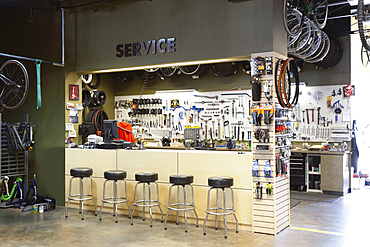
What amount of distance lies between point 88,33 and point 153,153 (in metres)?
2.62

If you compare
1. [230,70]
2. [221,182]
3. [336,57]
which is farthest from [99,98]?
[336,57]

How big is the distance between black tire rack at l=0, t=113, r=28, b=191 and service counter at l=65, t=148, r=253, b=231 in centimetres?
90

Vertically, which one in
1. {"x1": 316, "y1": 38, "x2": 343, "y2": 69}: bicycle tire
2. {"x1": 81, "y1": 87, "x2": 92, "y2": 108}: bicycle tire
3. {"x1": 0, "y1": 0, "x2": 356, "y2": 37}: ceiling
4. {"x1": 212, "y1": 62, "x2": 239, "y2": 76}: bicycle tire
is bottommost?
{"x1": 81, "y1": 87, "x2": 92, "y2": 108}: bicycle tire

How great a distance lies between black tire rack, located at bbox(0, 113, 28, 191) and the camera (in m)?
6.72

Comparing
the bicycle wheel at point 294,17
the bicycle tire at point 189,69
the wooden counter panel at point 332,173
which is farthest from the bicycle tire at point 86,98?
the wooden counter panel at point 332,173

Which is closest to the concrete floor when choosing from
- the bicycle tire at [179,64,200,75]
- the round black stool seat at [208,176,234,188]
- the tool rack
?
the tool rack

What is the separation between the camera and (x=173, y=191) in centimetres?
561

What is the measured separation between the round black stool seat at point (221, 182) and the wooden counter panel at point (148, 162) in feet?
2.90

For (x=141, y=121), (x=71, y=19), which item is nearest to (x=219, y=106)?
(x=141, y=121)

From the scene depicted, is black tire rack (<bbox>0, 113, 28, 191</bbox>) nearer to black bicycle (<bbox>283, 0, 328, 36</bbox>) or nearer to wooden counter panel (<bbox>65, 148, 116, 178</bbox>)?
wooden counter panel (<bbox>65, 148, 116, 178</bbox>)

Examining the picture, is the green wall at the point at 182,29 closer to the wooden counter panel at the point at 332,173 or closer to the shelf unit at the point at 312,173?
the wooden counter panel at the point at 332,173

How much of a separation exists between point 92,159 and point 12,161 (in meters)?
1.65

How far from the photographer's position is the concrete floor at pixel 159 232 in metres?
4.54

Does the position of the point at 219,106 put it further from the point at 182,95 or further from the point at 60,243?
the point at 60,243
